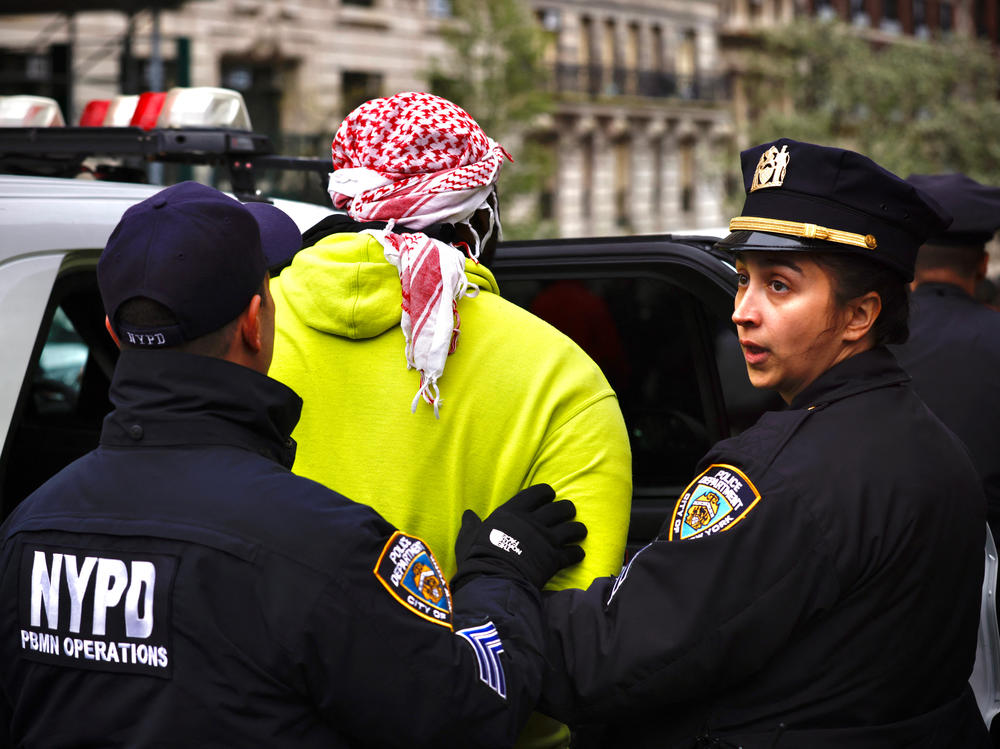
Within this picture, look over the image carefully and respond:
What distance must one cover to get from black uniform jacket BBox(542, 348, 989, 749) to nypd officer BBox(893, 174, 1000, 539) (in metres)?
1.69

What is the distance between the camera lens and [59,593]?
1626mm

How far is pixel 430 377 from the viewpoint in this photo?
6.59 ft

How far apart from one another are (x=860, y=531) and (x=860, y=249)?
1.57ft

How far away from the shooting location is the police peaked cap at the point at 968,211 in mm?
3814

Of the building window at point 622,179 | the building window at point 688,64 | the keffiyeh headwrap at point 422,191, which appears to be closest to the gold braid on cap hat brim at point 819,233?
the keffiyeh headwrap at point 422,191

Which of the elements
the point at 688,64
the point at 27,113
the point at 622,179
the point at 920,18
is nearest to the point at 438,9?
the point at 622,179

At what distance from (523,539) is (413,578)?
331 millimetres

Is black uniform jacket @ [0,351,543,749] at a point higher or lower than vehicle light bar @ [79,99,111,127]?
lower

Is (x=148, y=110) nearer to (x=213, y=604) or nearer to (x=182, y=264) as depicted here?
(x=182, y=264)

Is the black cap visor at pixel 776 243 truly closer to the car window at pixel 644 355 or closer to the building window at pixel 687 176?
the car window at pixel 644 355

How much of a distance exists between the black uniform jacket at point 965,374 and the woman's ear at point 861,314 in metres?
1.62

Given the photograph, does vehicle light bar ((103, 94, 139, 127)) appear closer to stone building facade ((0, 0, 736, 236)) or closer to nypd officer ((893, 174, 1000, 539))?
nypd officer ((893, 174, 1000, 539))

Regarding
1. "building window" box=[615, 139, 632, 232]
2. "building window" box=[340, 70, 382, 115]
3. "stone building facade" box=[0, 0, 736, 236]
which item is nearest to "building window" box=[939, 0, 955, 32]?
"stone building facade" box=[0, 0, 736, 236]

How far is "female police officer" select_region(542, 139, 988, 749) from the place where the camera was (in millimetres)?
1800
